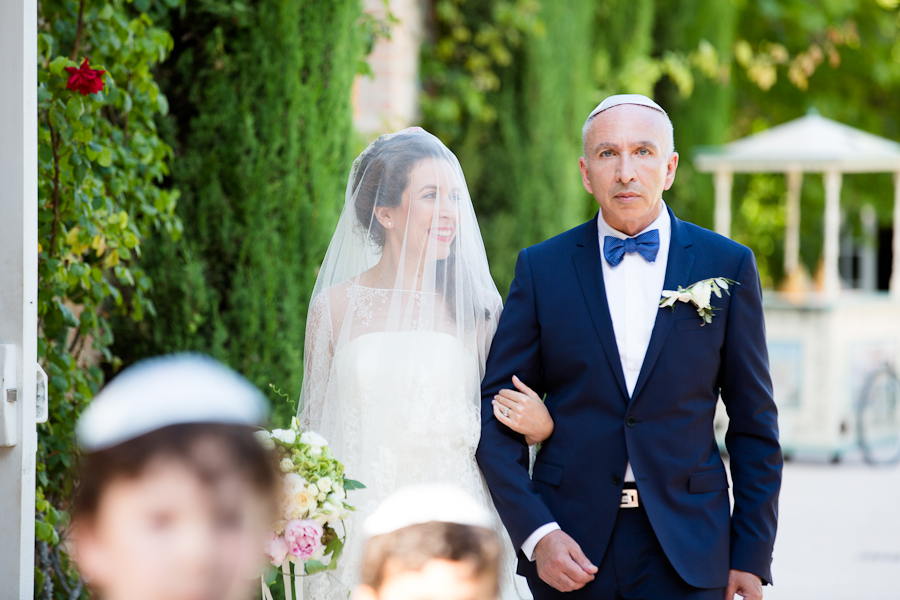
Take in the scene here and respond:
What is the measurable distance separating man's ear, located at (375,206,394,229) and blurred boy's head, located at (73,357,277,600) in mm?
2063

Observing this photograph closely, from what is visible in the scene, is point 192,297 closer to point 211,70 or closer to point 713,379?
point 211,70

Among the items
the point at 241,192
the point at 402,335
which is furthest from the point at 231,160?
the point at 402,335

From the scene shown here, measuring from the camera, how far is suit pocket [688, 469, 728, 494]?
2.43 meters

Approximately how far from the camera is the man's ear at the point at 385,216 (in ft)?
9.96

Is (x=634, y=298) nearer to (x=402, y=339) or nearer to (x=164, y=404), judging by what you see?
(x=402, y=339)

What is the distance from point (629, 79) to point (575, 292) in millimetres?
6556

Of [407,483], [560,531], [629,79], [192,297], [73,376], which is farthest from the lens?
[629,79]

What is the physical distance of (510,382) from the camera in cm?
259

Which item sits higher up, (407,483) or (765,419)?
(765,419)

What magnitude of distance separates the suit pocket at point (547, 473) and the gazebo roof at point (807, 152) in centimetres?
741

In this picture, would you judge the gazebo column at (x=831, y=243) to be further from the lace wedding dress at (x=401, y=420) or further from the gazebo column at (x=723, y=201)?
the lace wedding dress at (x=401, y=420)

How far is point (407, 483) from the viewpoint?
2.87 metres

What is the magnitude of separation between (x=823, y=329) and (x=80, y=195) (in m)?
7.30

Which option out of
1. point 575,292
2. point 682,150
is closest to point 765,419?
point 575,292
